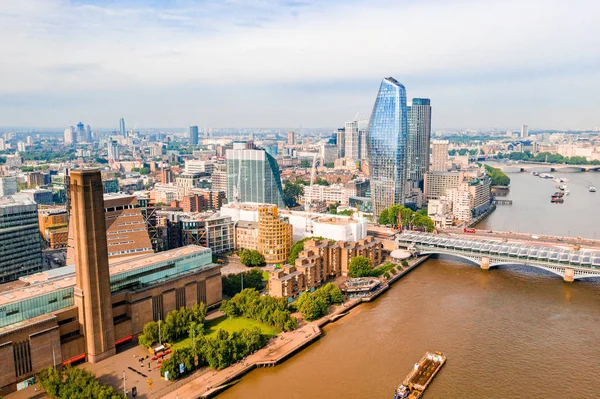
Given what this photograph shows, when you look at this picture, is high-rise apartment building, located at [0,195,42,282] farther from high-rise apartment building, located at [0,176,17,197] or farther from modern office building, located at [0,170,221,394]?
high-rise apartment building, located at [0,176,17,197]

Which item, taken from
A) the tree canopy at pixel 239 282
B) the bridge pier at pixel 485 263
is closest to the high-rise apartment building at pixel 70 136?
the tree canopy at pixel 239 282

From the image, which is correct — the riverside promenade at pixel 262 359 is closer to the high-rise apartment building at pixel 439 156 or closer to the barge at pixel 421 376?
the barge at pixel 421 376

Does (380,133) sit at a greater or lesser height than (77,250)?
greater

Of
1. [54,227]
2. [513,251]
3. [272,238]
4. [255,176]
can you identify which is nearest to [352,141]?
[255,176]

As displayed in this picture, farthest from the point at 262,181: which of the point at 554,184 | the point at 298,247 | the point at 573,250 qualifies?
the point at 554,184

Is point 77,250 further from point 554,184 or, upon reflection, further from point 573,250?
point 554,184

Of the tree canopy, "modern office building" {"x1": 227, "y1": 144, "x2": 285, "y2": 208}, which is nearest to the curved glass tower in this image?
"modern office building" {"x1": 227, "y1": 144, "x2": 285, "y2": 208}

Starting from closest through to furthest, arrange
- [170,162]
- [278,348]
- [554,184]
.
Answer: [278,348] → [554,184] → [170,162]

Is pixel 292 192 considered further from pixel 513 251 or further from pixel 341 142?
pixel 341 142
